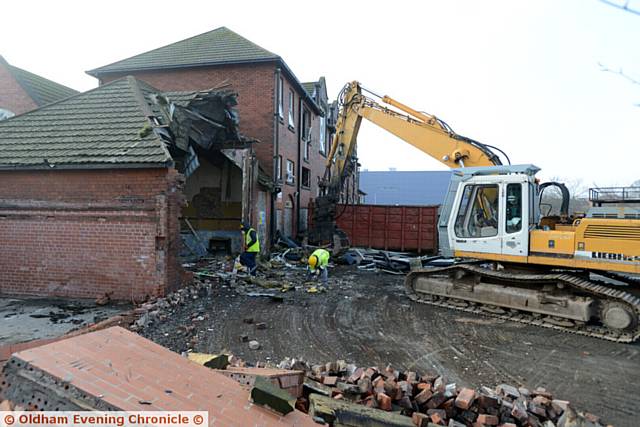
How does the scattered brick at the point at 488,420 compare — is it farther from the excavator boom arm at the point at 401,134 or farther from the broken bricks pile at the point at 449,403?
the excavator boom arm at the point at 401,134

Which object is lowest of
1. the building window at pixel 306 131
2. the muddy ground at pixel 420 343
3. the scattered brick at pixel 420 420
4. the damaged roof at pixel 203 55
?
the muddy ground at pixel 420 343

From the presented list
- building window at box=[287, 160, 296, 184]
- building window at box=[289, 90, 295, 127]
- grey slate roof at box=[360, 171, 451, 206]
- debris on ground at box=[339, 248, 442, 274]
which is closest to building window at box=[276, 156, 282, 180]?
building window at box=[287, 160, 296, 184]

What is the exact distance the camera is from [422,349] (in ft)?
19.0

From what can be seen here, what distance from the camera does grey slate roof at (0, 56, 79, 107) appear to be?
591 inches

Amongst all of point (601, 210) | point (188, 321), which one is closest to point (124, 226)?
point (188, 321)

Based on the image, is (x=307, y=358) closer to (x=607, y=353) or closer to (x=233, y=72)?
(x=607, y=353)

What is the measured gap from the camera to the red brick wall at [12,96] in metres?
15.0

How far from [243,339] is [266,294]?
8.92ft

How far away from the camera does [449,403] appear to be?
347 cm

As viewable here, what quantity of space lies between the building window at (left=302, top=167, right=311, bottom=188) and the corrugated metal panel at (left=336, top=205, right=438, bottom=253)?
362 cm

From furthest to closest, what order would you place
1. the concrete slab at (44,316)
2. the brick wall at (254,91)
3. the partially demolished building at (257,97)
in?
the brick wall at (254,91), the partially demolished building at (257,97), the concrete slab at (44,316)

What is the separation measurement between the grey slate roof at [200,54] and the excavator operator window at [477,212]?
33.5 ft

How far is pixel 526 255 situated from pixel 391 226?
364 inches

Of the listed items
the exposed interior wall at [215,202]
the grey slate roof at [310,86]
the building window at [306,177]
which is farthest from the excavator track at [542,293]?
the grey slate roof at [310,86]
